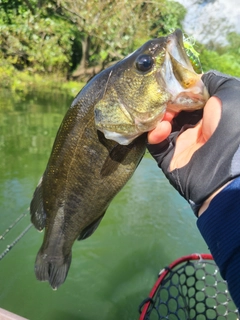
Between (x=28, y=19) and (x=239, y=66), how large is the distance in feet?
48.3

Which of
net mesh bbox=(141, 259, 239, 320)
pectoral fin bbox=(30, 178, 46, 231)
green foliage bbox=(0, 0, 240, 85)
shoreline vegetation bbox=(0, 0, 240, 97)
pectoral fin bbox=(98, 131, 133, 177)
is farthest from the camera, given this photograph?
shoreline vegetation bbox=(0, 0, 240, 97)

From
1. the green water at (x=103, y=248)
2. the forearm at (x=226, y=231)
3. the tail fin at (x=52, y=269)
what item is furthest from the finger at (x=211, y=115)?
the green water at (x=103, y=248)

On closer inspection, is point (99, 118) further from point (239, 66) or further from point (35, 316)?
point (239, 66)

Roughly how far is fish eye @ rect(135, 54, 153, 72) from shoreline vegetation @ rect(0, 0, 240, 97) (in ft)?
31.0

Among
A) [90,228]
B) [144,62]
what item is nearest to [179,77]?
[144,62]

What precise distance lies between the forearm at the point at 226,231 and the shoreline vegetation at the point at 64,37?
9.93 meters

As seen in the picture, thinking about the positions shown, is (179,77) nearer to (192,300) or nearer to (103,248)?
(192,300)

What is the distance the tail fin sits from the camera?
2201mm

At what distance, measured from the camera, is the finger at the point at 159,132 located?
1593 millimetres

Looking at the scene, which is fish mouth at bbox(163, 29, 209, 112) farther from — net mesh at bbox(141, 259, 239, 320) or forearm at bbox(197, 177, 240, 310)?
net mesh at bbox(141, 259, 239, 320)

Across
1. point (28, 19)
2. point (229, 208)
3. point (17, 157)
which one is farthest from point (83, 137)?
point (28, 19)

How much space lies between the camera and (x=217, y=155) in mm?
1563

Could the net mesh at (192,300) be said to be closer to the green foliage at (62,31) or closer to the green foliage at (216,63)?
the green foliage at (62,31)

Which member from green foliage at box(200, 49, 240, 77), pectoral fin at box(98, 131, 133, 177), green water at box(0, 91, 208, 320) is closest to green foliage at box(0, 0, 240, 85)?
green foliage at box(200, 49, 240, 77)
